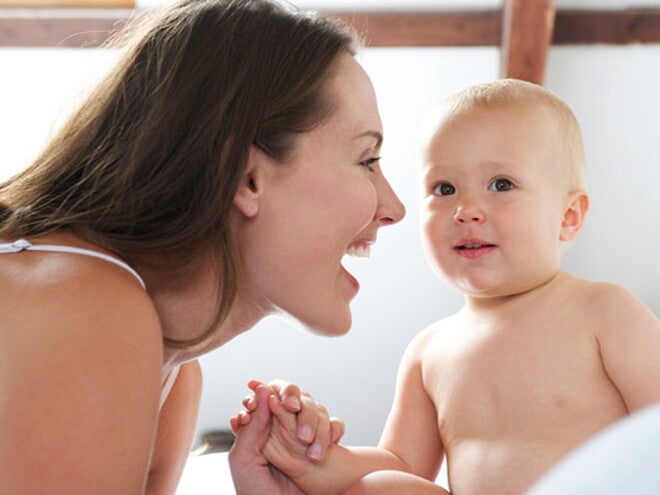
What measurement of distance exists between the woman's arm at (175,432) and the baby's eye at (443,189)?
20.9 inches

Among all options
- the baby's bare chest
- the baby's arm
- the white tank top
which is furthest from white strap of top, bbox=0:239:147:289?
the baby's arm

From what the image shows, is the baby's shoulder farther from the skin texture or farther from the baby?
the skin texture

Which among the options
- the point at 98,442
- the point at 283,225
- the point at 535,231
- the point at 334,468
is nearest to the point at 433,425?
the point at 334,468

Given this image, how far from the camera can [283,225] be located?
159cm

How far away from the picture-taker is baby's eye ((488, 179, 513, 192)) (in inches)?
71.2

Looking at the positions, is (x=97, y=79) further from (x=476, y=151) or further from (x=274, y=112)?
(x=476, y=151)

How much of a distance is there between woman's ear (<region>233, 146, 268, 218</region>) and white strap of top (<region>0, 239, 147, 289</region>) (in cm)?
19

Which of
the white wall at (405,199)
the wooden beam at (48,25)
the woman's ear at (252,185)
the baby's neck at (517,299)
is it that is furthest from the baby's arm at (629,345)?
the wooden beam at (48,25)

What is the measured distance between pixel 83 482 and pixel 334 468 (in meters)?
0.58

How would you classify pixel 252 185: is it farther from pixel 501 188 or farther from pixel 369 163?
pixel 501 188

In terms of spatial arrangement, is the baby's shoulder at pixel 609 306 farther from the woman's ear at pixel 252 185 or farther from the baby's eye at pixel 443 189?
the woman's ear at pixel 252 185

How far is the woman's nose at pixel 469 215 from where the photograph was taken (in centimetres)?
176

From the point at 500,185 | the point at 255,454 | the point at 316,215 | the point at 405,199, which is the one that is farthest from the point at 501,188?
the point at 405,199

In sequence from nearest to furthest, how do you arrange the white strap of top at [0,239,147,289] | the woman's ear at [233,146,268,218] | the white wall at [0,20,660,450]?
1. the white strap of top at [0,239,147,289]
2. the woman's ear at [233,146,268,218]
3. the white wall at [0,20,660,450]
